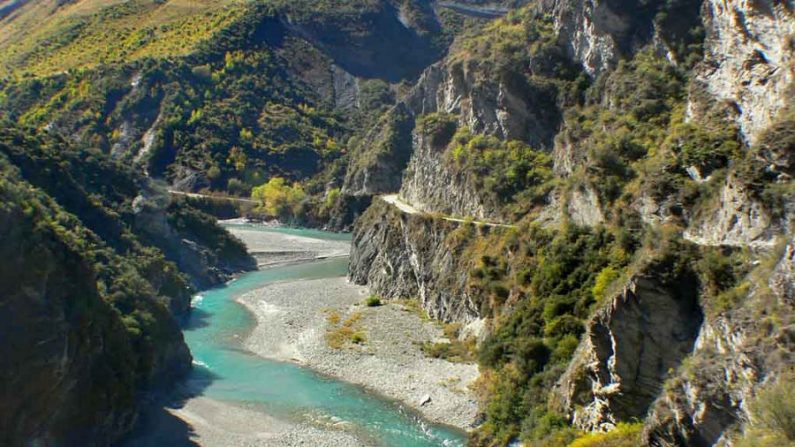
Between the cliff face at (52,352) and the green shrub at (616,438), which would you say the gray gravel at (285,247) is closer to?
the cliff face at (52,352)

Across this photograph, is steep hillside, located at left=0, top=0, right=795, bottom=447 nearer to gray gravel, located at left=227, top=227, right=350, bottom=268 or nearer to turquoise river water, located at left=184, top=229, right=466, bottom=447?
turquoise river water, located at left=184, top=229, right=466, bottom=447

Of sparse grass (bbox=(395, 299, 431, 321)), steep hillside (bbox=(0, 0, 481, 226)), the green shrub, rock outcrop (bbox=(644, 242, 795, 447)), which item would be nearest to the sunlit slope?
steep hillside (bbox=(0, 0, 481, 226))

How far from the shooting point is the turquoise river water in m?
40.5

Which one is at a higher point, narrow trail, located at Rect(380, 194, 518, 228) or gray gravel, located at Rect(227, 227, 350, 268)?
narrow trail, located at Rect(380, 194, 518, 228)

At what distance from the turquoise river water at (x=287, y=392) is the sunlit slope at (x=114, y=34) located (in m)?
119

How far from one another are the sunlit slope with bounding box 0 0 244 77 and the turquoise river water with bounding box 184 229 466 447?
119087 mm

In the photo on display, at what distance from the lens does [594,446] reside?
28547mm

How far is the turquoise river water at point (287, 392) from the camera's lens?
4053cm

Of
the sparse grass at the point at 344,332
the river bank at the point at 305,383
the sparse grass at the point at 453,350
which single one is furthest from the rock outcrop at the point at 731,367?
the sparse grass at the point at 344,332

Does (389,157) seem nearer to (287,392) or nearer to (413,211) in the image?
(413,211)

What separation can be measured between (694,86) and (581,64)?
87.1ft

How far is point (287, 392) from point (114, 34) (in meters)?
158

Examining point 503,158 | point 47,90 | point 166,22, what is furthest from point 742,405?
point 166,22

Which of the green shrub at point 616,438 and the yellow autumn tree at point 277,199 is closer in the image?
the green shrub at point 616,438
